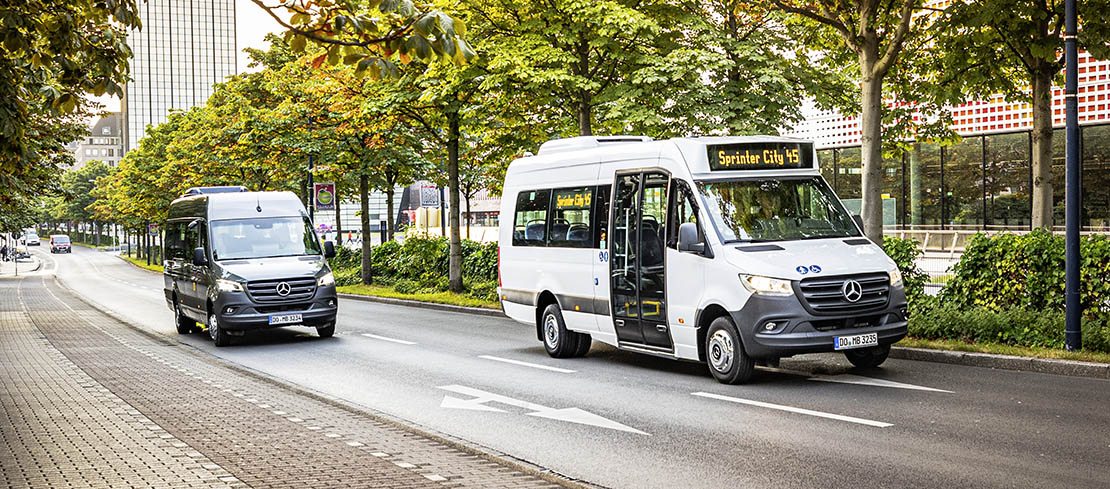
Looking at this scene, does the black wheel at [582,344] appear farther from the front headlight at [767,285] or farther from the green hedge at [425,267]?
the green hedge at [425,267]

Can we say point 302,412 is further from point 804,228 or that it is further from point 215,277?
point 215,277

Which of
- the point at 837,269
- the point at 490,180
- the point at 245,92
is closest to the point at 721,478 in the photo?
the point at 837,269

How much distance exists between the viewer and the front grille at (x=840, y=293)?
1061 cm

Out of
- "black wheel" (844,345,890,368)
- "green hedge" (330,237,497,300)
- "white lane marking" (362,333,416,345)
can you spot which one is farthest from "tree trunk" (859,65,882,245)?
"green hedge" (330,237,497,300)

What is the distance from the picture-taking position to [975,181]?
37.1m

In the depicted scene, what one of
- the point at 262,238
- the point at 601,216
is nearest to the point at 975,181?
the point at 262,238

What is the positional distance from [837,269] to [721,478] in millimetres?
4341

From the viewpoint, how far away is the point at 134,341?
1847 centimetres

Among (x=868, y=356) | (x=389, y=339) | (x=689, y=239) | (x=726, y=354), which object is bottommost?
(x=389, y=339)

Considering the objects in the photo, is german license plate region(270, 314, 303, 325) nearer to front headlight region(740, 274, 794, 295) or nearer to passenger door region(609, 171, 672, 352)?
passenger door region(609, 171, 672, 352)

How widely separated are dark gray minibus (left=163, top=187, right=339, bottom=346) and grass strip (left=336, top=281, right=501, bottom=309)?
5840mm

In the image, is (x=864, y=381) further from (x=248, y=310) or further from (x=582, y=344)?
(x=248, y=310)

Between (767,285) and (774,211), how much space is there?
4.50 feet

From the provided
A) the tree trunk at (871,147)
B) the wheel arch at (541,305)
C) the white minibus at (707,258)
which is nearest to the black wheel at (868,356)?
the white minibus at (707,258)
